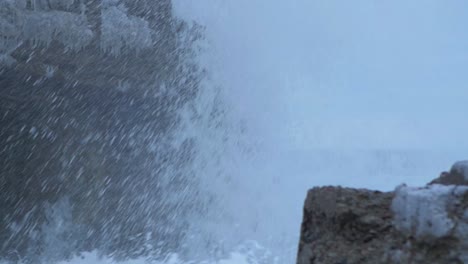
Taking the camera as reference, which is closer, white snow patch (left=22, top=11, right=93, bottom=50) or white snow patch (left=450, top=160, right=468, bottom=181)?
white snow patch (left=450, top=160, right=468, bottom=181)

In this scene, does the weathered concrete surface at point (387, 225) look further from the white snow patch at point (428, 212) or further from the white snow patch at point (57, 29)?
the white snow patch at point (57, 29)

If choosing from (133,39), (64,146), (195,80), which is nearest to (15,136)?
(64,146)

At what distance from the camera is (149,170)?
1041 cm

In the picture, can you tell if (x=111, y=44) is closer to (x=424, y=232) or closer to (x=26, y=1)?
(x=26, y=1)

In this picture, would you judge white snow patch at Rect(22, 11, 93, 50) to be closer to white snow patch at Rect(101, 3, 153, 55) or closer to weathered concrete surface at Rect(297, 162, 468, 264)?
white snow patch at Rect(101, 3, 153, 55)

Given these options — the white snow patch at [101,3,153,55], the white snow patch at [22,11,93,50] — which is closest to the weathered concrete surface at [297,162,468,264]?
the white snow patch at [22,11,93,50]

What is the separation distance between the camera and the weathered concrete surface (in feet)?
2.97

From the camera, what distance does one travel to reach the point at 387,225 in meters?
1.00

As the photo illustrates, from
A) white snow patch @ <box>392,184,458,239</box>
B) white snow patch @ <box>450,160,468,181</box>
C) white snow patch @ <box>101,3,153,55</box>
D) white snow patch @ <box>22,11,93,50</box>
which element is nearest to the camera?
white snow patch @ <box>392,184,458,239</box>

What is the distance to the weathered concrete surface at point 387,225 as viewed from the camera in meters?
0.91

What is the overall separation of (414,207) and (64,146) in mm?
9255

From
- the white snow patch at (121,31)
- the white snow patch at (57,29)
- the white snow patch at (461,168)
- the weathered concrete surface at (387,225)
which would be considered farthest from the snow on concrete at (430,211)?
the white snow patch at (121,31)

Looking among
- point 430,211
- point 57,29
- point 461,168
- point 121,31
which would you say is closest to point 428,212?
point 430,211

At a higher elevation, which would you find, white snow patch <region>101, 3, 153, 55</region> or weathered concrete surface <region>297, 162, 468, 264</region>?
white snow patch <region>101, 3, 153, 55</region>
